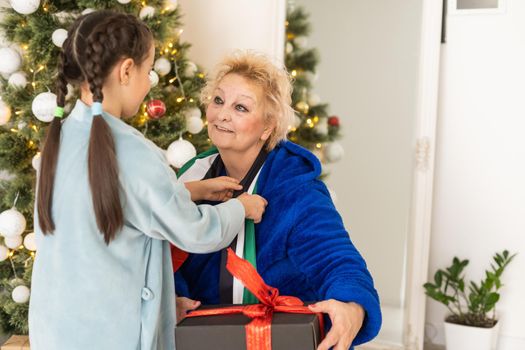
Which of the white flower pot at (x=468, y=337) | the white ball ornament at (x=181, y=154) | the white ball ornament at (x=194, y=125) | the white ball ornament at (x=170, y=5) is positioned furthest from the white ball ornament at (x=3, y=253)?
the white flower pot at (x=468, y=337)

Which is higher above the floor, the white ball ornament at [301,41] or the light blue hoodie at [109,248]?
the white ball ornament at [301,41]

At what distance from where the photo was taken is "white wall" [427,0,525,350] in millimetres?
3891

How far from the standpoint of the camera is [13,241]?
9.24 ft

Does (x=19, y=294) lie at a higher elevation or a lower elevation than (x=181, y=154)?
lower

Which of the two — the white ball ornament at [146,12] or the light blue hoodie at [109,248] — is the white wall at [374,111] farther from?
the light blue hoodie at [109,248]

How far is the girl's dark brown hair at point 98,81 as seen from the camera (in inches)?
54.4

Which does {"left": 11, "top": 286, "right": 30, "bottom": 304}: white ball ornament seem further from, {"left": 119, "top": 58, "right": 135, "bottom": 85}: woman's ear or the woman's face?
{"left": 119, "top": 58, "right": 135, "bottom": 85}: woman's ear

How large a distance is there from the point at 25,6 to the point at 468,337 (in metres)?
2.70

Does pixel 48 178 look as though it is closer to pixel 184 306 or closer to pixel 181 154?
pixel 184 306

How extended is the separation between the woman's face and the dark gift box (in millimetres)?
622

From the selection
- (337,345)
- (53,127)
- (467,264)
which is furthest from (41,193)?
(467,264)

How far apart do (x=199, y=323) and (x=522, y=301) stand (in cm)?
295

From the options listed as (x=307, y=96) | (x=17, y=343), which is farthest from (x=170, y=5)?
(x=17, y=343)

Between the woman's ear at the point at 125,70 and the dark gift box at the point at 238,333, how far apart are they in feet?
1.73
